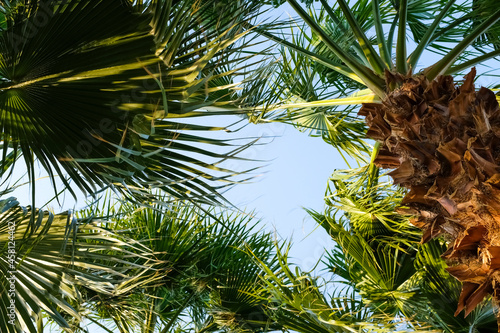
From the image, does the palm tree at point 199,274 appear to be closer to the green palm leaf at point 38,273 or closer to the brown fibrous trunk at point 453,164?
the green palm leaf at point 38,273

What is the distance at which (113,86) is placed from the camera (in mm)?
1858

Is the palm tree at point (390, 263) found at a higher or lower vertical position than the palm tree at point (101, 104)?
lower

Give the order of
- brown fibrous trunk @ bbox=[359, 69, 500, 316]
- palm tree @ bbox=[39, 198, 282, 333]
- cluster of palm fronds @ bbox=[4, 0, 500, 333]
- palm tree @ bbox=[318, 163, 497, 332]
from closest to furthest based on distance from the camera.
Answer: brown fibrous trunk @ bbox=[359, 69, 500, 316] < cluster of palm fronds @ bbox=[4, 0, 500, 333] < palm tree @ bbox=[318, 163, 497, 332] < palm tree @ bbox=[39, 198, 282, 333]

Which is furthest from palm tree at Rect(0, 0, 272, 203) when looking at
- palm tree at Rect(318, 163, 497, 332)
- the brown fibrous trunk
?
palm tree at Rect(318, 163, 497, 332)

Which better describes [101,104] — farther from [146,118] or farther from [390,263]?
[390,263]

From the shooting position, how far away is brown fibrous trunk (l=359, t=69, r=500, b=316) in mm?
1380

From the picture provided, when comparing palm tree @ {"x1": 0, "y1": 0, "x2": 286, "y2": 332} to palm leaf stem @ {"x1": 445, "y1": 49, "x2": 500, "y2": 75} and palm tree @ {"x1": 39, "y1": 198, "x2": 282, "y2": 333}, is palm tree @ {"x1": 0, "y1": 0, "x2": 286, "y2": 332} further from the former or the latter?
palm tree @ {"x1": 39, "y1": 198, "x2": 282, "y2": 333}

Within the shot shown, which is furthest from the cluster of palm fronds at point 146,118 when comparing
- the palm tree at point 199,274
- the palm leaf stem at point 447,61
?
the palm tree at point 199,274

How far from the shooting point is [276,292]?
2709mm

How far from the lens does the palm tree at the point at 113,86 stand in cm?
178

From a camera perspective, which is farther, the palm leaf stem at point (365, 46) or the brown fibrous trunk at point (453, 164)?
the palm leaf stem at point (365, 46)

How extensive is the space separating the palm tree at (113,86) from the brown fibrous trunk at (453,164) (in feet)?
2.06

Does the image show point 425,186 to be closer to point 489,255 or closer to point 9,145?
point 489,255

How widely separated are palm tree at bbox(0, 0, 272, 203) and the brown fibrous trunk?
0.63 metres
